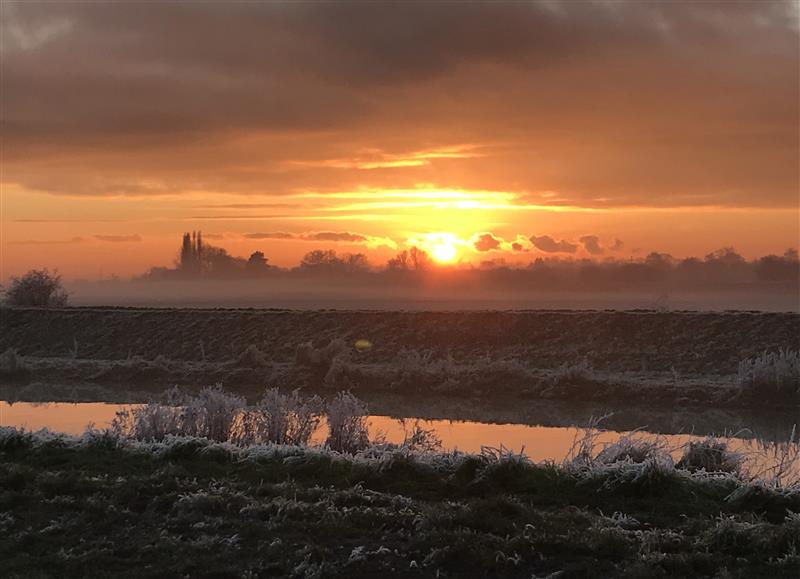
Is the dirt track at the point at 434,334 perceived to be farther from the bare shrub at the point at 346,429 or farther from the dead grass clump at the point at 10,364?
the bare shrub at the point at 346,429

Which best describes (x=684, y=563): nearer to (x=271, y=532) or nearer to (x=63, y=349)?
(x=271, y=532)

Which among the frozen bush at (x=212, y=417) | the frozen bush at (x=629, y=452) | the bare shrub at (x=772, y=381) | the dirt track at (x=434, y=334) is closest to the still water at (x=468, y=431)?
the frozen bush at (x=212, y=417)

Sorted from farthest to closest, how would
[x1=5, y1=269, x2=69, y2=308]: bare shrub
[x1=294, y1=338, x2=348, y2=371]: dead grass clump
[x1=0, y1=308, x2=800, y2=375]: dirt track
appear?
[x1=5, y1=269, x2=69, y2=308]: bare shrub, [x1=0, y1=308, x2=800, y2=375]: dirt track, [x1=294, y1=338, x2=348, y2=371]: dead grass clump

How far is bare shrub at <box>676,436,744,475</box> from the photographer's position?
11.1m

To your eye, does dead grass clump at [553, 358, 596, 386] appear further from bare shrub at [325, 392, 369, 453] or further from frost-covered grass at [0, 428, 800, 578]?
frost-covered grass at [0, 428, 800, 578]

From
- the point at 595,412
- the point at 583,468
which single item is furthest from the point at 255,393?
the point at 583,468

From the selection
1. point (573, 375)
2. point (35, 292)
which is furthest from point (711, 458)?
point (35, 292)

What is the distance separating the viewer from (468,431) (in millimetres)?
17766

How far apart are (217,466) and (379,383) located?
50.9 ft

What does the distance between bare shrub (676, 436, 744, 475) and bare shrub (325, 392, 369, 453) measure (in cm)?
491

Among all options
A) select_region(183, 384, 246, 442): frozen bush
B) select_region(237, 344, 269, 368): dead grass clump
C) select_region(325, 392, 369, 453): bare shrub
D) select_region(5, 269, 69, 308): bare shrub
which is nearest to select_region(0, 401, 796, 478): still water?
select_region(325, 392, 369, 453): bare shrub

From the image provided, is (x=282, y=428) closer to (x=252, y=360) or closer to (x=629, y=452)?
(x=629, y=452)

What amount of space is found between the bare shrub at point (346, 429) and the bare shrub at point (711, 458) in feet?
16.1

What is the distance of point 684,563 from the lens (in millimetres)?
6996
